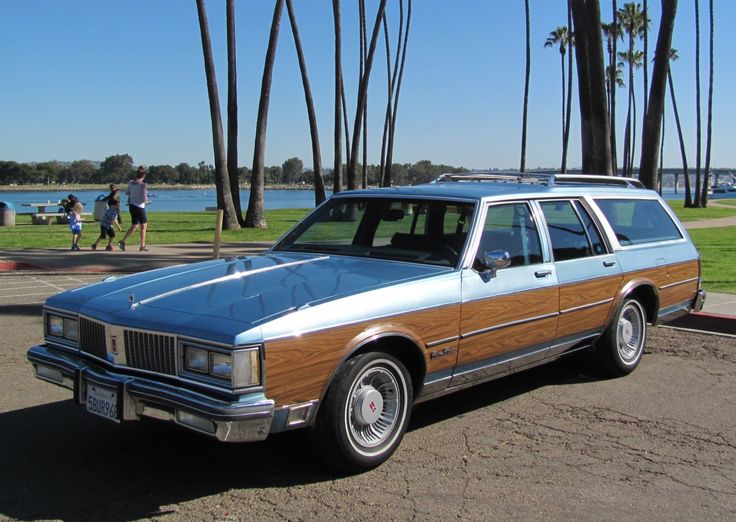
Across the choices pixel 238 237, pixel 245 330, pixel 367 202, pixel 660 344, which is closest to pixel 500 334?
pixel 367 202

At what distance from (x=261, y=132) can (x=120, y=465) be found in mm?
21655

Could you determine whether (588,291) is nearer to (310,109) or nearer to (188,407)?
(188,407)

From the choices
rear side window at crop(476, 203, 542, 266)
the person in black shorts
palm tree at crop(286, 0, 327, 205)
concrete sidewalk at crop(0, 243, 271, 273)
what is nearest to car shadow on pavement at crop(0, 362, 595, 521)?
rear side window at crop(476, 203, 542, 266)

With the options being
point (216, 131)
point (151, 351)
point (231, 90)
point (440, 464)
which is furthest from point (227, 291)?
point (231, 90)

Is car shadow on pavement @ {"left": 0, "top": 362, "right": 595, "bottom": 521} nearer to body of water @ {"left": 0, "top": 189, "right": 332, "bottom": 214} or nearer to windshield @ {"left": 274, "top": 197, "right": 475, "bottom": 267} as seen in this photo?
windshield @ {"left": 274, "top": 197, "right": 475, "bottom": 267}

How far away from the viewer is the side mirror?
16.6 feet

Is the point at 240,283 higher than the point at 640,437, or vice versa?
the point at 240,283

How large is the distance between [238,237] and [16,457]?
17557 millimetres

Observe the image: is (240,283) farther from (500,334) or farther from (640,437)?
(640,437)

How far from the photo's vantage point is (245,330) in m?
3.83

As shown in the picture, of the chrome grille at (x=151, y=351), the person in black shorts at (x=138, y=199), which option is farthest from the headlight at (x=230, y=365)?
the person in black shorts at (x=138, y=199)

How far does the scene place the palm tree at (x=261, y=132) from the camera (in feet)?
82.1

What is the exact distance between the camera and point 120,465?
14.8ft

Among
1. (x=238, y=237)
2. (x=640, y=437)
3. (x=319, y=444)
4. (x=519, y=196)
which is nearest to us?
(x=319, y=444)
